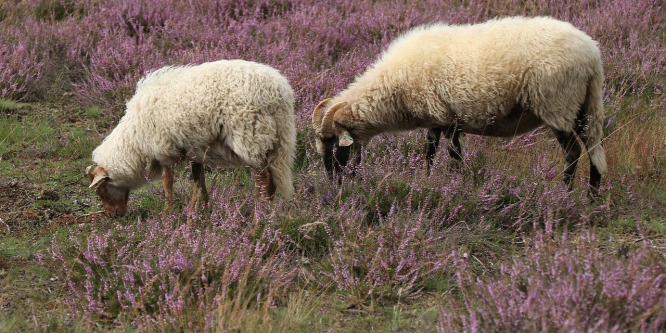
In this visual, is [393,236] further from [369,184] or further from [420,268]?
[369,184]

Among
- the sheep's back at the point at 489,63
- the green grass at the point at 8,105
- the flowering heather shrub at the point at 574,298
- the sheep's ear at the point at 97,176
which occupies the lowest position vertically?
the green grass at the point at 8,105

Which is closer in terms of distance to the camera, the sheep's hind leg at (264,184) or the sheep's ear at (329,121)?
the sheep's hind leg at (264,184)

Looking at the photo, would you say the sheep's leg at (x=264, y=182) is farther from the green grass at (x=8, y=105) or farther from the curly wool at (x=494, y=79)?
the green grass at (x=8, y=105)

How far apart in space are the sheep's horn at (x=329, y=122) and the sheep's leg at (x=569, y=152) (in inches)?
66.4

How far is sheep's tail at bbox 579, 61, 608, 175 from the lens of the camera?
18.0ft

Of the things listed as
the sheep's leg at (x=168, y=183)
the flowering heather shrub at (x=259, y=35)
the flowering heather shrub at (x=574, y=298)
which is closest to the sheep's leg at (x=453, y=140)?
the flowering heather shrub at (x=259, y=35)

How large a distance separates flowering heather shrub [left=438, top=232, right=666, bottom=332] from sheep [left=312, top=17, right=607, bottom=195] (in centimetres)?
197

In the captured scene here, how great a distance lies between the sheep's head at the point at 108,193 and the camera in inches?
219

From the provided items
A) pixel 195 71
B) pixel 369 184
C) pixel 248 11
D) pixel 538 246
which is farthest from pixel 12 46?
pixel 538 246

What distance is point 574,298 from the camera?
10.3 ft

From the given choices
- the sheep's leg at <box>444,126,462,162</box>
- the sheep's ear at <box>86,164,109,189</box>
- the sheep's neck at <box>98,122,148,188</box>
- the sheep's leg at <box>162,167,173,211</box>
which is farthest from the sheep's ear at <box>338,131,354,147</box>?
the sheep's ear at <box>86,164,109,189</box>

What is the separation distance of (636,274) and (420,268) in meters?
1.27

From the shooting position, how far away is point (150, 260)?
4.23m

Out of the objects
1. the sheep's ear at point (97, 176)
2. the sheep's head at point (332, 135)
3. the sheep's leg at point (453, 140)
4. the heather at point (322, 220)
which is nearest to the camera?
the heather at point (322, 220)
